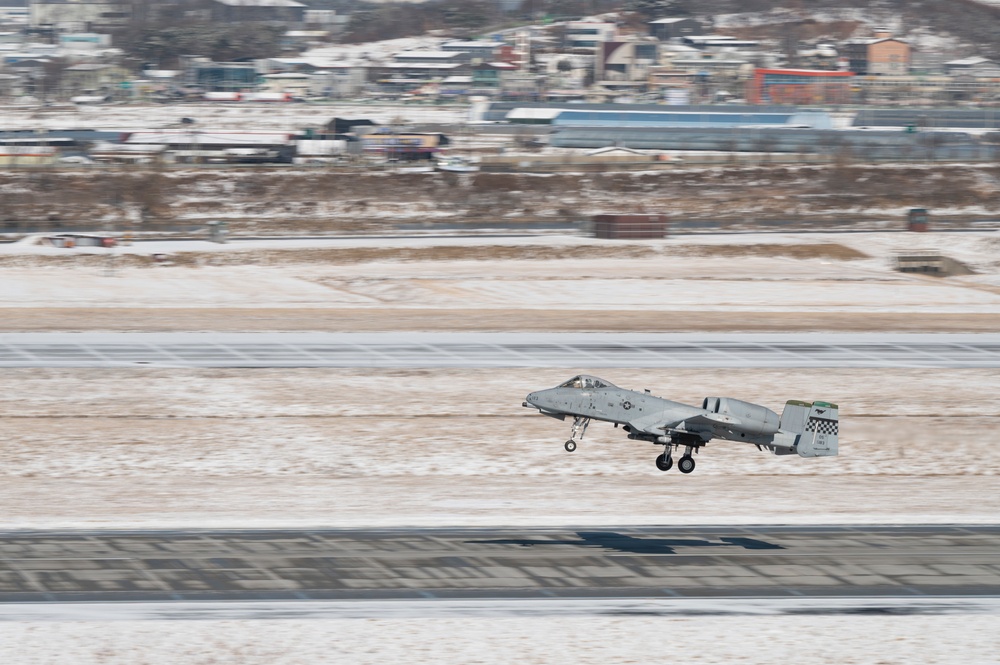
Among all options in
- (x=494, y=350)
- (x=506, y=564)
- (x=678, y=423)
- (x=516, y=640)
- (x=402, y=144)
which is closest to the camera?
(x=516, y=640)

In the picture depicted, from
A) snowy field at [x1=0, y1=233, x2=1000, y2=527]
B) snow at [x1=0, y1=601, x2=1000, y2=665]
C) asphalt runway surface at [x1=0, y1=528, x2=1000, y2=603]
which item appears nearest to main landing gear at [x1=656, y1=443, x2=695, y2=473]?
snowy field at [x1=0, y1=233, x2=1000, y2=527]

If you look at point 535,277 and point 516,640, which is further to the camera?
point 535,277

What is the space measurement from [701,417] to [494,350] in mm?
26892

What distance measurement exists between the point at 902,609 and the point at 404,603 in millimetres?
11601

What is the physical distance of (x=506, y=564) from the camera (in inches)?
1234

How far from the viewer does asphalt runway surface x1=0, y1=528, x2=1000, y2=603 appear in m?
29.3

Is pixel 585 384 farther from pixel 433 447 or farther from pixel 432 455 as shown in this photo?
pixel 433 447

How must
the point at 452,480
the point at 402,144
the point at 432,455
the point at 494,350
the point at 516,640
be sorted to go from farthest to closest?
the point at 402,144
the point at 494,350
the point at 432,455
the point at 452,480
the point at 516,640

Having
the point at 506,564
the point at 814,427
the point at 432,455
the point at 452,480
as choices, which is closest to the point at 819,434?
the point at 814,427

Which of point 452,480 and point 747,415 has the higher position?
point 747,415

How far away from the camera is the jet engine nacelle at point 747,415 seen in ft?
112

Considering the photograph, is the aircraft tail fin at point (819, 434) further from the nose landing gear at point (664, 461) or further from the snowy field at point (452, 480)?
the nose landing gear at point (664, 461)

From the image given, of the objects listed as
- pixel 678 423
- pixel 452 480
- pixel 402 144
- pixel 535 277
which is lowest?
pixel 535 277

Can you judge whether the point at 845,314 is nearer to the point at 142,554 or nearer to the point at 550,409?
the point at 550,409
